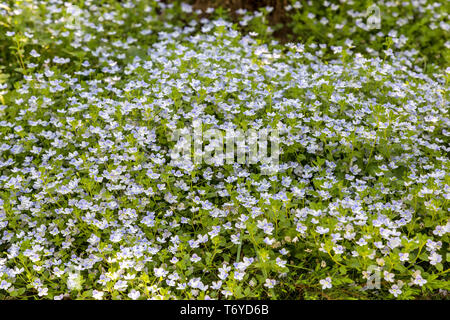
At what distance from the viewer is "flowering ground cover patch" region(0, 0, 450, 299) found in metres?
3.54

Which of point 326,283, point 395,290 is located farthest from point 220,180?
point 395,290

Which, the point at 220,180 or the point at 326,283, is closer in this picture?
the point at 326,283

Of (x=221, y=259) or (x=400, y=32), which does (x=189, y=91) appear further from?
(x=400, y=32)

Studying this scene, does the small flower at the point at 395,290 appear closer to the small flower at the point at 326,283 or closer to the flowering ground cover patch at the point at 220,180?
the flowering ground cover patch at the point at 220,180

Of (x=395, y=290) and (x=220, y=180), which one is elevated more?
(x=220, y=180)

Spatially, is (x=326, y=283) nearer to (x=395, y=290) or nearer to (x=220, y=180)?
(x=395, y=290)

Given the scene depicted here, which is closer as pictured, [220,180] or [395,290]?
[395,290]

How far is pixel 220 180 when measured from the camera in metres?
4.40

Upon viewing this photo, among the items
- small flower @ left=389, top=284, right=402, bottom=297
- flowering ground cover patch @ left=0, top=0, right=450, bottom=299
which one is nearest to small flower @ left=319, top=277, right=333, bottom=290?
flowering ground cover patch @ left=0, top=0, right=450, bottom=299

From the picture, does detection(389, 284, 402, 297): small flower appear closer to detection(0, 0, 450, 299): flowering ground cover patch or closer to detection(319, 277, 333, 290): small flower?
detection(0, 0, 450, 299): flowering ground cover patch

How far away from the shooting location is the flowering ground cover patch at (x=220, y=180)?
Result: 11.6ft

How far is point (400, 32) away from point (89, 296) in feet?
17.8

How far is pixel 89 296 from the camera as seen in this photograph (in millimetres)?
3494
